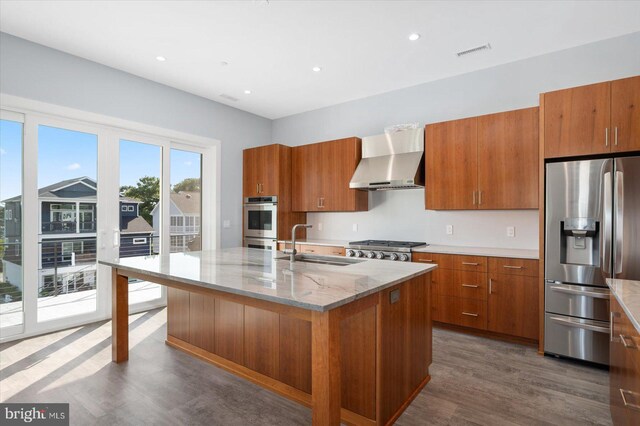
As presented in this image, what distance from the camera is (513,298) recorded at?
125 inches

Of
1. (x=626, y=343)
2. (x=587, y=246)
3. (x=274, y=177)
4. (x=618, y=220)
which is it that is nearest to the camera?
(x=626, y=343)

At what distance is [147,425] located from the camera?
1944 mm

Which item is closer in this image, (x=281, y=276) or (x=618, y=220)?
(x=281, y=276)

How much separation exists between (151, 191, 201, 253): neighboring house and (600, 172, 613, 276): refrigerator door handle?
4681 mm

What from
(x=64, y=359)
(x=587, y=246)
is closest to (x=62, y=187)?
(x=64, y=359)

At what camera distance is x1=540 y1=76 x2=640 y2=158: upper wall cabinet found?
103 inches

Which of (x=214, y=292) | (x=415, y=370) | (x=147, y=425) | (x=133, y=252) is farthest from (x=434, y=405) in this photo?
(x=133, y=252)

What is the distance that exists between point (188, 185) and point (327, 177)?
203 cm

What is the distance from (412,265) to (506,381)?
3.71 ft

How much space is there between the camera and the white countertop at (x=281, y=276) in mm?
1544

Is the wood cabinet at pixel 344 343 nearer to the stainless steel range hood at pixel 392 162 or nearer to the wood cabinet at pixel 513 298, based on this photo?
the wood cabinet at pixel 513 298

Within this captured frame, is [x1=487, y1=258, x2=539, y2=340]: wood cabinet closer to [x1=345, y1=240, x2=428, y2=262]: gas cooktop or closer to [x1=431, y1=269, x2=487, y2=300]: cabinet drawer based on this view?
[x1=431, y1=269, x2=487, y2=300]: cabinet drawer

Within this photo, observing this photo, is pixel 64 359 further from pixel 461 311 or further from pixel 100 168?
pixel 461 311

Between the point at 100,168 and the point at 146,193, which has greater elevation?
the point at 100,168
